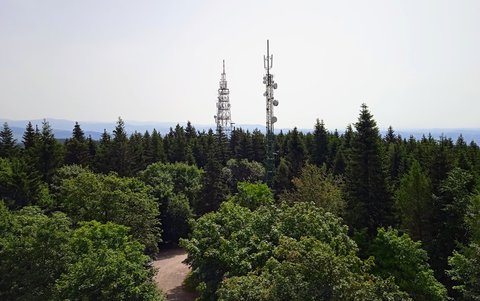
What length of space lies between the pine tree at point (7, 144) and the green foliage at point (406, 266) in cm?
4000

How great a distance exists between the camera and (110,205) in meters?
28.5

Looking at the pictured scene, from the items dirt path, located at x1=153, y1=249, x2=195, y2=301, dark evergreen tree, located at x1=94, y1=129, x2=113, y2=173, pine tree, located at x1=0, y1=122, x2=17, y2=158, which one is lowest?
dirt path, located at x1=153, y1=249, x2=195, y2=301

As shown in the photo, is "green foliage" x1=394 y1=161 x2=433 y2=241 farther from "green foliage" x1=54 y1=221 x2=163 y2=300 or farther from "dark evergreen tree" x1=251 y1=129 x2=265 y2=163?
"dark evergreen tree" x1=251 y1=129 x2=265 y2=163

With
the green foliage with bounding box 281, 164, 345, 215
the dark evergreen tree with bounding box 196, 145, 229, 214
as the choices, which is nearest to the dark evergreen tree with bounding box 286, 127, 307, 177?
the dark evergreen tree with bounding box 196, 145, 229, 214

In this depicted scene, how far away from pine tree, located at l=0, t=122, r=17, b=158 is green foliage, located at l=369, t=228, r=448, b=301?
40002 mm

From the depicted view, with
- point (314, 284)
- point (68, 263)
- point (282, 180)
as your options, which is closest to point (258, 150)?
point (282, 180)

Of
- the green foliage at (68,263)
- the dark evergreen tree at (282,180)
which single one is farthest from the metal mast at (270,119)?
the green foliage at (68,263)

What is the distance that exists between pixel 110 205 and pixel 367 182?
1757 cm

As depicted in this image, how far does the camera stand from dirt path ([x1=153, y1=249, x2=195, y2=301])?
29.3m

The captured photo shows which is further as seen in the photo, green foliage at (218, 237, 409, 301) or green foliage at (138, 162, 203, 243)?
green foliage at (138, 162, 203, 243)

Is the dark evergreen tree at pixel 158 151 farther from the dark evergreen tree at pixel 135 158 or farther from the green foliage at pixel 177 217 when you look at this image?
the green foliage at pixel 177 217

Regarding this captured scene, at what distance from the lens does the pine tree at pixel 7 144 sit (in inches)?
1801

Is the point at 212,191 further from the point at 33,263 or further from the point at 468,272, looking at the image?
the point at 468,272

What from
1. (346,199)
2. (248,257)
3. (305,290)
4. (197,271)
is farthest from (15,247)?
(346,199)
